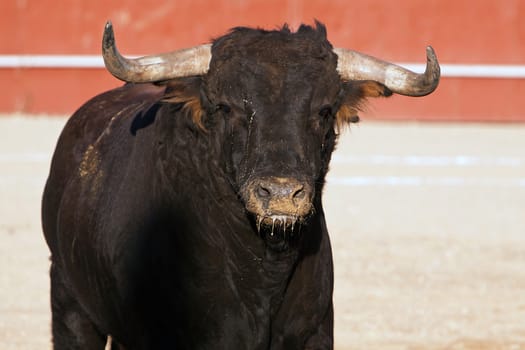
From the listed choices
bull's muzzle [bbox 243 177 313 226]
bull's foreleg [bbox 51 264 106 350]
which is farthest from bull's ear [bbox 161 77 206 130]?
bull's foreleg [bbox 51 264 106 350]

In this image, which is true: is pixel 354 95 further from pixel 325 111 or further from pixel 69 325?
pixel 69 325

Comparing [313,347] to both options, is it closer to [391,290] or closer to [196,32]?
[391,290]

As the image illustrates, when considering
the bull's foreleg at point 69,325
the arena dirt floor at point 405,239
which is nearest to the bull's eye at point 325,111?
the bull's foreleg at point 69,325

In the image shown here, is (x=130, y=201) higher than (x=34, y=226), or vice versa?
(x=130, y=201)

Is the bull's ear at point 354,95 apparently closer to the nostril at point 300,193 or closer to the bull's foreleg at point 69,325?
the nostril at point 300,193

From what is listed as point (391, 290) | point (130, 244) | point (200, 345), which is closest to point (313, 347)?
point (200, 345)

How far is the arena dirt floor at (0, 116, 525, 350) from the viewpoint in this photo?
572 centimetres

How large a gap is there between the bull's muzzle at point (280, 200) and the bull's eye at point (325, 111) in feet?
1.19

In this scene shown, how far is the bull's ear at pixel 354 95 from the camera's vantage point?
3.75m

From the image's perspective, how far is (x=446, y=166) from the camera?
10.9m

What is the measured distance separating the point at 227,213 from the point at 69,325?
1031 millimetres

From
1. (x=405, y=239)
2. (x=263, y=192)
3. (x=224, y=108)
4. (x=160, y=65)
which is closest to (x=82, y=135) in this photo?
(x=160, y=65)

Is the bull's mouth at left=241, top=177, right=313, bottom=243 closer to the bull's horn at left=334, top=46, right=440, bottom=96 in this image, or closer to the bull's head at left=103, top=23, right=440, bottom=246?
the bull's head at left=103, top=23, right=440, bottom=246

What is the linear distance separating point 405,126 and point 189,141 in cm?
998
